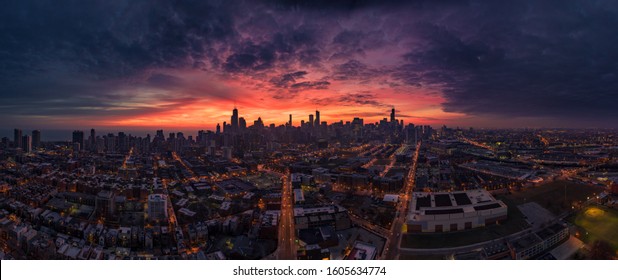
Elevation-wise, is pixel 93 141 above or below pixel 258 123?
below

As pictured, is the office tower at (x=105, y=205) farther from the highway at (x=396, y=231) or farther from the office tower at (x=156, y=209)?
the highway at (x=396, y=231)

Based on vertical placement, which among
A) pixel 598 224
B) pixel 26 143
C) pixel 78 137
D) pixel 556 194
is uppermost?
pixel 78 137

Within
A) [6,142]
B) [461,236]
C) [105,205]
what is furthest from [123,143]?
[461,236]

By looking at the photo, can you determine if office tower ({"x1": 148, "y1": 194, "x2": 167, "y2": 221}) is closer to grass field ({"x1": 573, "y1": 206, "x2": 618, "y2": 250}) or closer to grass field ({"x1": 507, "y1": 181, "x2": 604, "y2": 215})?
grass field ({"x1": 507, "y1": 181, "x2": 604, "y2": 215})

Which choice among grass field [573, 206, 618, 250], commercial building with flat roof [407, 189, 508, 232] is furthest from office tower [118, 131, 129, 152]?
grass field [573, 206, 618, 250]

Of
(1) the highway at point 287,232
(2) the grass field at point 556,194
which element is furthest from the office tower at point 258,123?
(2) the grass field at point 556,194

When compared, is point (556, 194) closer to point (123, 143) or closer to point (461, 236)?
point (461, 236)

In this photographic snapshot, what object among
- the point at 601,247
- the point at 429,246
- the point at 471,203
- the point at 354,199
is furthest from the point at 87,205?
the point at 601,247

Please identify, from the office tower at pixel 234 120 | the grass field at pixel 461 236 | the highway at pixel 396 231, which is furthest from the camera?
the office tower at pixel 234 120
